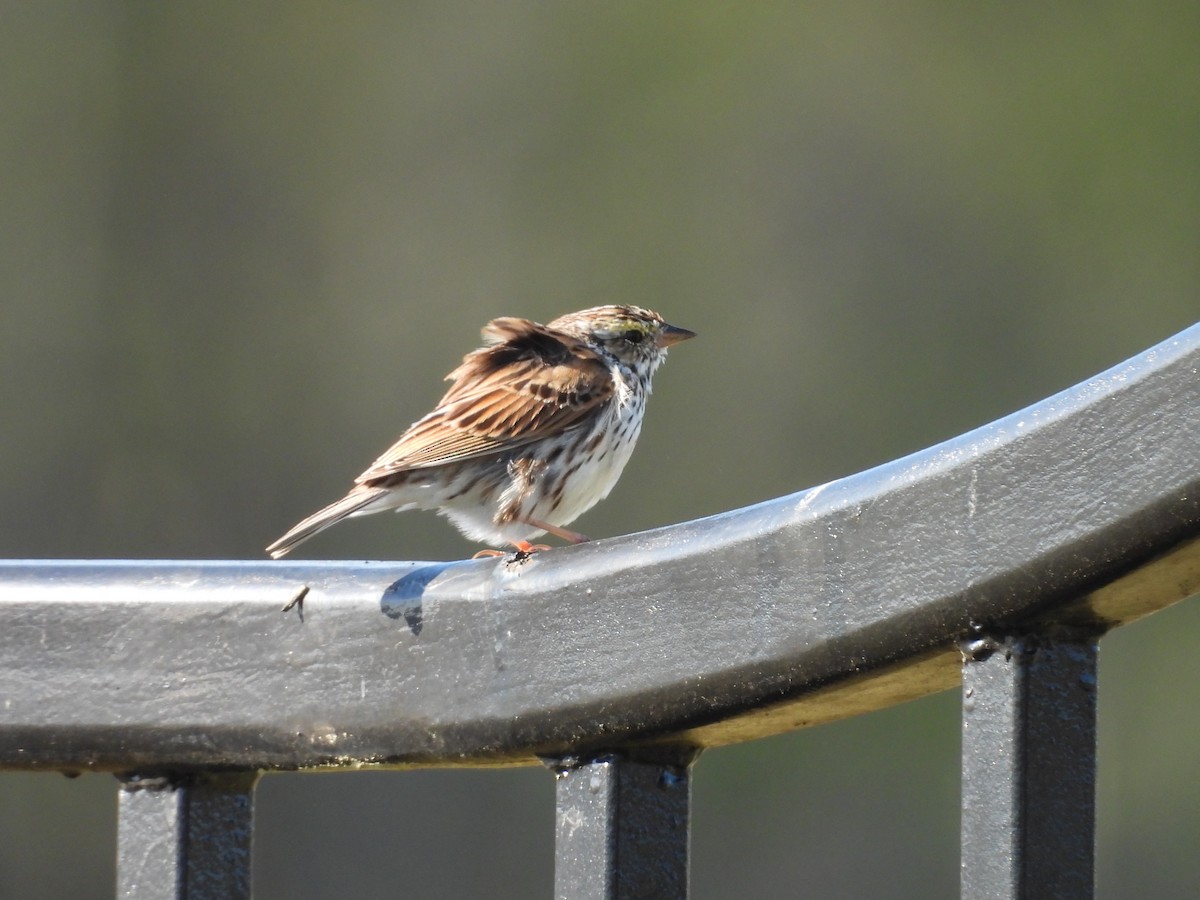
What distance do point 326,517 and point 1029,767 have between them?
95.8 inches

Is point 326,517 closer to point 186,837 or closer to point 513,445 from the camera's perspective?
point 513,445

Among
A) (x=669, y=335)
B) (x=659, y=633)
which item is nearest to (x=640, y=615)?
(x=659, y=633)

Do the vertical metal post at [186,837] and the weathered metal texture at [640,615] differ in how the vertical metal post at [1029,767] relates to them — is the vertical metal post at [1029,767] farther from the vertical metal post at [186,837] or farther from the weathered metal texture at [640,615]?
the vertical metal post at [186,837]

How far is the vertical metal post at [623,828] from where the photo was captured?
107 centimetres

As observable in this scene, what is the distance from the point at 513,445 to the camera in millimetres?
3529

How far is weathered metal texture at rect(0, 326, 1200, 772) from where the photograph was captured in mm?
919

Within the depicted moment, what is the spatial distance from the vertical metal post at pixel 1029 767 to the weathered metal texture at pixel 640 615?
3cm

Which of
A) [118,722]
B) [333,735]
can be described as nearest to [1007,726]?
[333,735]

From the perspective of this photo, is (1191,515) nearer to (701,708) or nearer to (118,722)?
(701,708)

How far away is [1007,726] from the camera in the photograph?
953 mm

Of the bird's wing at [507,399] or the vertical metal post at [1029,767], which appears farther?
the bird's wing at [507,399]

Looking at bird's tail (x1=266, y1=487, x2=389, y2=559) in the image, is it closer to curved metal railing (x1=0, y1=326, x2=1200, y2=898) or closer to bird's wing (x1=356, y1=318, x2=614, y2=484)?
bird's wing (x1=356, y1=318, x2=614, y2=484)

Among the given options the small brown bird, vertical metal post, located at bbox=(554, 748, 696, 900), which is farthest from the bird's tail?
vertical metal post, located at bbox=(554, 748, 696, 900)

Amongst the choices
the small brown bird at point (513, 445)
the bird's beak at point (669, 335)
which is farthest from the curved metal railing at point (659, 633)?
the bird's beak at point (669, 335)
